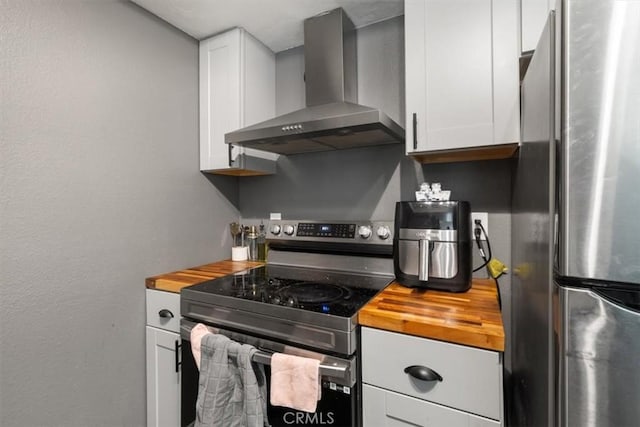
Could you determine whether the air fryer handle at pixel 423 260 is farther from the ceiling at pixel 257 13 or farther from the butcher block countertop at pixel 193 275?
the ceiling at pixel 257 13

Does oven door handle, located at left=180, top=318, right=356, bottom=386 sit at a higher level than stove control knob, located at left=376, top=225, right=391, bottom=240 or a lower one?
lower

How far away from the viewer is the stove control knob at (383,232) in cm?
138

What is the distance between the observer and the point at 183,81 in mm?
1610

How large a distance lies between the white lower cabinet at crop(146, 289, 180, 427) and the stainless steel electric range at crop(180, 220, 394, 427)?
4.3 inches

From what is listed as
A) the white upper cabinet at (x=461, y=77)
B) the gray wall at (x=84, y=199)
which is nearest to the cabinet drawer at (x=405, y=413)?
the white upper cabinet at (x=461, y=77)

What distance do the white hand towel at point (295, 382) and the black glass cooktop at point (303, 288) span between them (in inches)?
6.3

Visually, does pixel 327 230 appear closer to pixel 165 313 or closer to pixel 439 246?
pixel 439 246

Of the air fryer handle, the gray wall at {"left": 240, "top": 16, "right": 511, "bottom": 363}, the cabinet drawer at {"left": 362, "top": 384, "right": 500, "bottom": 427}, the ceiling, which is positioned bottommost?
the cabinet drawer at {"left": 362, "top": 384, "right": 500, "bottom": 427}

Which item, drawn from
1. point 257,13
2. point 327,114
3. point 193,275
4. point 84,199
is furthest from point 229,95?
point 193,275

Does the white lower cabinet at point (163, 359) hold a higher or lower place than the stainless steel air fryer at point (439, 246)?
lower

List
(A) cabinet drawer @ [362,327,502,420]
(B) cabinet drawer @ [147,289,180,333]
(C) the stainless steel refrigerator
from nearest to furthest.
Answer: (C) the stainless steel refrigerator
(A) cabinet drawer @ [362,327,502,420]
(B) cabinet drawer @ [147,289,180,333]

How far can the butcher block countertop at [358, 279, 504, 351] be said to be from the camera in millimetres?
782

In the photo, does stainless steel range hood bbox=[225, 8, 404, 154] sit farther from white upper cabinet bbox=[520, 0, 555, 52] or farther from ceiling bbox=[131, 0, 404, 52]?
white upper cabinet bbox=[520, 0, 555, 52]

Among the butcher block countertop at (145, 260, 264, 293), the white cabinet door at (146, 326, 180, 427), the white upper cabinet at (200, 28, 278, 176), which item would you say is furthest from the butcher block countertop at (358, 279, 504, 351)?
the white upper cabinet at (200, 28, 278, 176)
